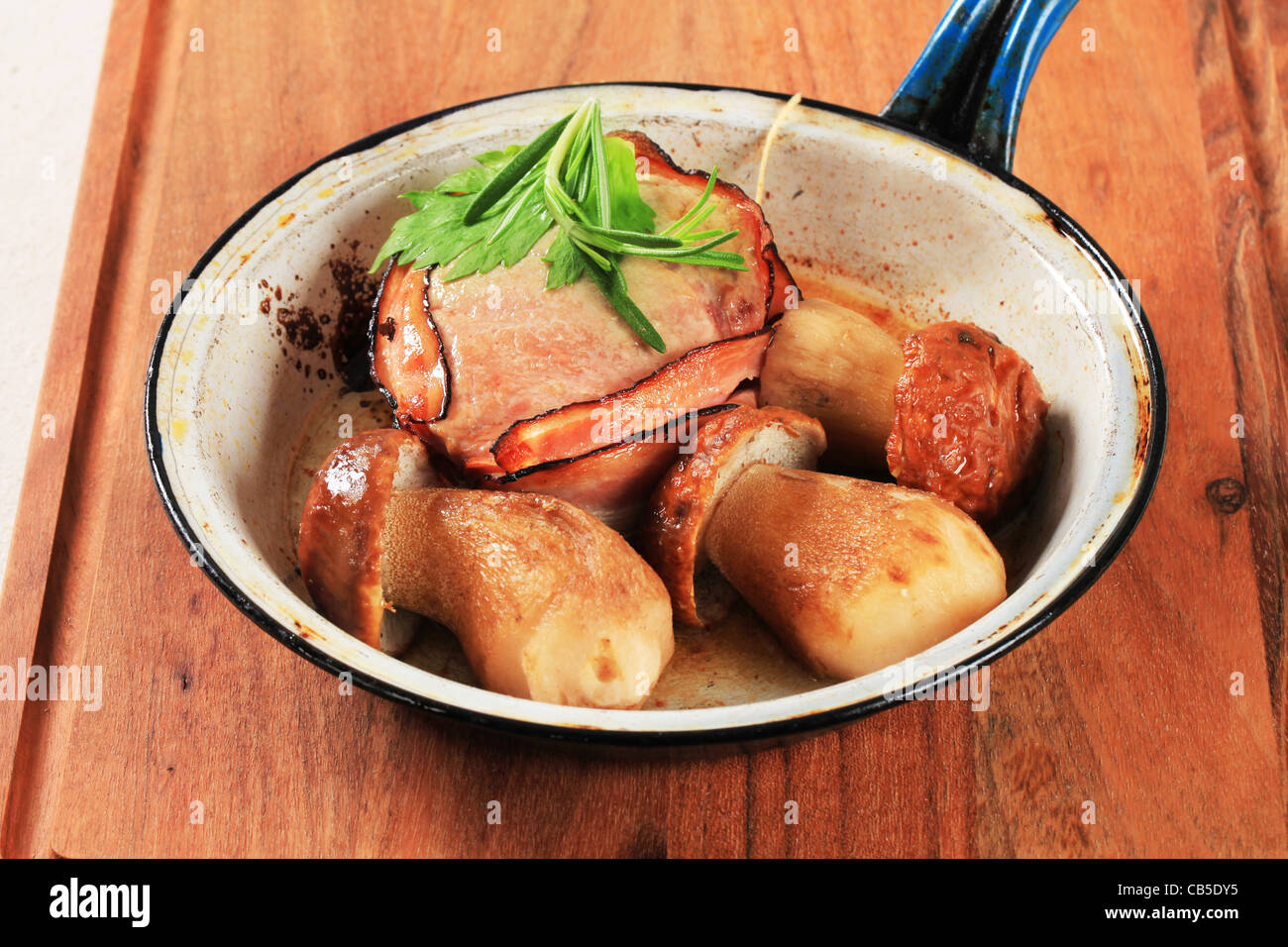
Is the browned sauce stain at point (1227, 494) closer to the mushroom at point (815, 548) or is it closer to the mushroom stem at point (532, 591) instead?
the mushroom at point (815, 548)

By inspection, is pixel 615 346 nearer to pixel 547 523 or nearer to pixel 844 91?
pixel 547 523

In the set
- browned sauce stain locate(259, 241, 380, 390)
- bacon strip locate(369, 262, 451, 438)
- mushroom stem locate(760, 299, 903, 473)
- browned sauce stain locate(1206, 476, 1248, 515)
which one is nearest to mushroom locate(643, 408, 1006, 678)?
mushroom stem locate(760, 299, 903, 473)

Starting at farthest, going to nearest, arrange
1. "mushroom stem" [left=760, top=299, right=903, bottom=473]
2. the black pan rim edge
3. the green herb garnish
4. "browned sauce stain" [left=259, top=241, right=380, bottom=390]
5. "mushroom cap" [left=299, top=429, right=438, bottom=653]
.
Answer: "browned sauce stain" [left=259, top=241, right=380, bottom=390], "mushroom stem" [left=760, top=299, right=903, bottom=473], the green herb garnish, "mushroom cap" [left=299, top=429, right=438, bottom=653], the black pan rim edge

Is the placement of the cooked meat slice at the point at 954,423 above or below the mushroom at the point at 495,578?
above

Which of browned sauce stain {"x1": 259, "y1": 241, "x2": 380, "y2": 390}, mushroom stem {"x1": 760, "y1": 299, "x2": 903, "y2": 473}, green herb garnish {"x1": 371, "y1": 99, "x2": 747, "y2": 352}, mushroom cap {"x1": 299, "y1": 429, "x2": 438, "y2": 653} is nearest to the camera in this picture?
mushroom cap {"x1": 299, "y1": 429, "x2": 438, "y2": 653}

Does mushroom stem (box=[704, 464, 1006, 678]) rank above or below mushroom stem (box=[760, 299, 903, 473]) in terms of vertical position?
below

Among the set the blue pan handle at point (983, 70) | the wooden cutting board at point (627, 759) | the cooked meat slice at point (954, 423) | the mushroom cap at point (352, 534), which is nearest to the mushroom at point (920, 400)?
the cooked meat slice at point (954, 423)

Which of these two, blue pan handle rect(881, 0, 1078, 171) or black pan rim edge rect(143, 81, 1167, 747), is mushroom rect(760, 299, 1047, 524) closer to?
black pan rim edge rect(143, 81, 1167, 747)
